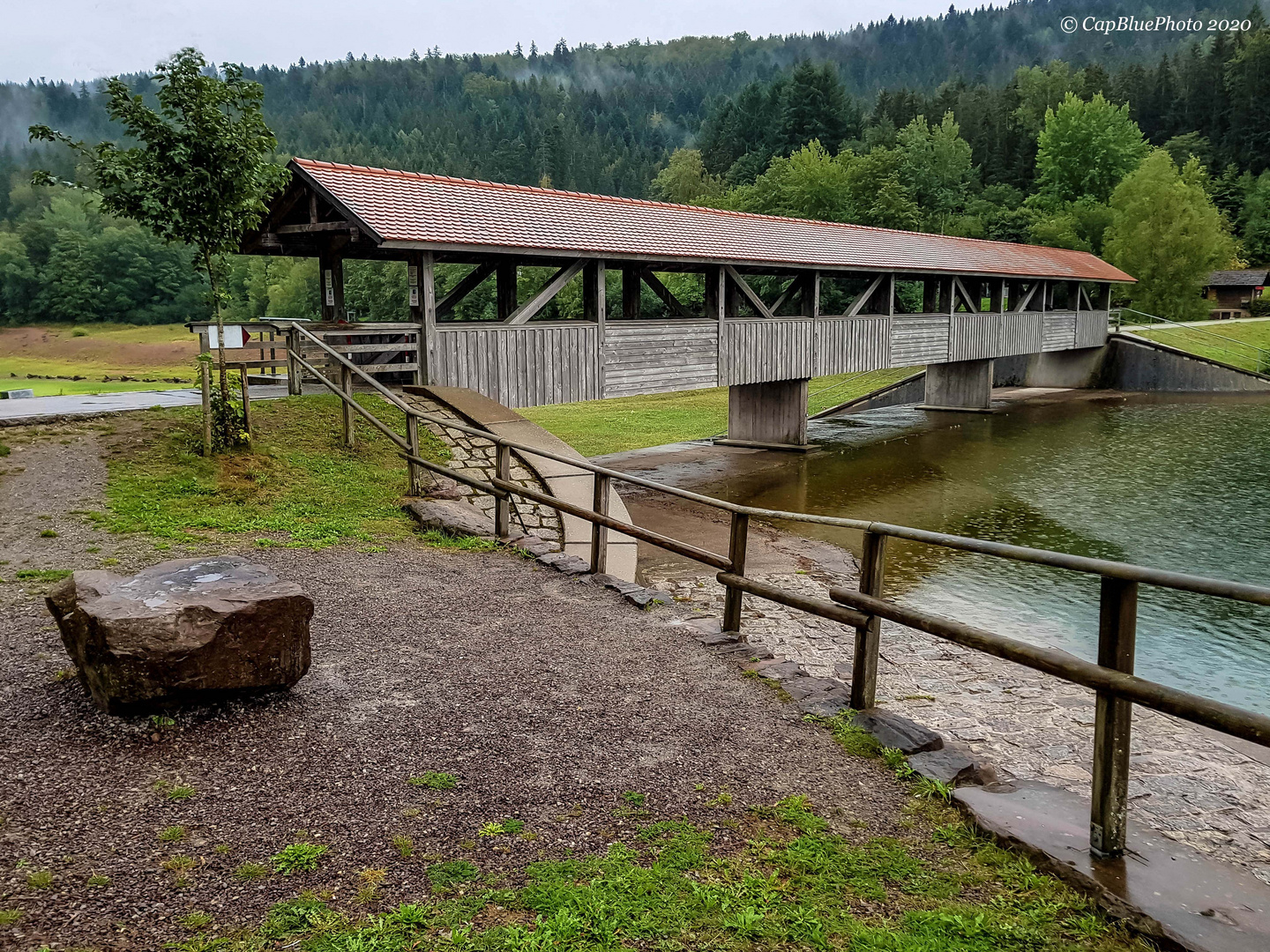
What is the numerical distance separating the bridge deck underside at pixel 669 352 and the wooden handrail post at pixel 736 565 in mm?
8016

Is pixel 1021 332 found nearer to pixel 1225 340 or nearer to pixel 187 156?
pixel 1225 340

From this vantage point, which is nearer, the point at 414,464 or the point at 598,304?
the point at 414,464

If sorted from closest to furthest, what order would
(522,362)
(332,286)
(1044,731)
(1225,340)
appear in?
(1044,731) → (522,362) → (332,286) → (1225,340)

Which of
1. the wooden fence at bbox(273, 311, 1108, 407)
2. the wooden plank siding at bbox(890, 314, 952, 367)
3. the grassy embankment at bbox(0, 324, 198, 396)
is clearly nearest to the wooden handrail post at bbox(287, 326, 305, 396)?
the wooden fence at bbox(273, 311, 1108, 407)

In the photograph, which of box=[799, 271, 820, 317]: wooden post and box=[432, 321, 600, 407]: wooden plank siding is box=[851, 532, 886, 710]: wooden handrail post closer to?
box=[432, 321, 600, 407]: wooden plank siding

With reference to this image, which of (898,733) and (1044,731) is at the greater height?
(898,733)

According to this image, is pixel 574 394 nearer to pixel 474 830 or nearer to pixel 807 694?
pixel 807 694

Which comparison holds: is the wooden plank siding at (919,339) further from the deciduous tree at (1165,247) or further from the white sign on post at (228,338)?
the deciduous tree at (1165,247)

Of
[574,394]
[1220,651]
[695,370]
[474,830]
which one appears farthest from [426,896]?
[695,370]

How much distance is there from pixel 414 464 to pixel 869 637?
21.1 feet

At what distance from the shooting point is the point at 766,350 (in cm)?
1959

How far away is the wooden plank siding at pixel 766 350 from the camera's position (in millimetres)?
18531

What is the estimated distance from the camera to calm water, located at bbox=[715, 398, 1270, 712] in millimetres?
10258

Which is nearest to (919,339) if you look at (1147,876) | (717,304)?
(717,304)
